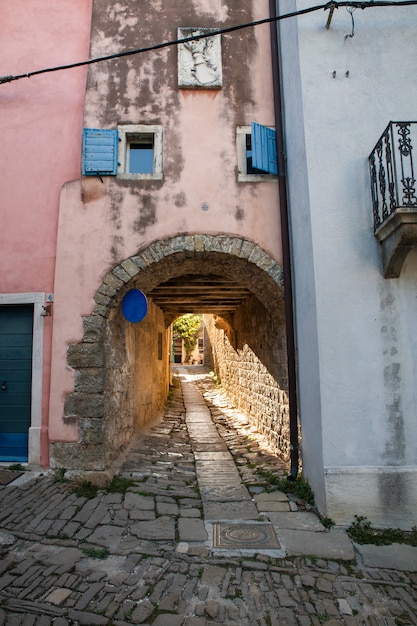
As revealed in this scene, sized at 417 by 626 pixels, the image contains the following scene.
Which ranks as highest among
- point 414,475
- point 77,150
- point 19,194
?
point 77,150

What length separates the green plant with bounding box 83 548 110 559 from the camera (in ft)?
11.5

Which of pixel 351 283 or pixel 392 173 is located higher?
pixel 392 173

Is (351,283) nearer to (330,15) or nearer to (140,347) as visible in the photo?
(330,15)

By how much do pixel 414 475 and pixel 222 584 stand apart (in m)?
2.26

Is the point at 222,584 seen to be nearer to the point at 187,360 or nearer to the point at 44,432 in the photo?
the point at 44,432

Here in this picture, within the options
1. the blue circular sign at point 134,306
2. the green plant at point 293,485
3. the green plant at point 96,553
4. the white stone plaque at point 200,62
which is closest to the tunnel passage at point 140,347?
the blue circular sign at point 134,306

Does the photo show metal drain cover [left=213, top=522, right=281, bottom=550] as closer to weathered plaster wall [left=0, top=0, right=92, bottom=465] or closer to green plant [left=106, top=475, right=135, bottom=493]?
green plant [left=106, top=475, right=135, bottom=493]

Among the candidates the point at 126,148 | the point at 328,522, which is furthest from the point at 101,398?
the point at 126,148

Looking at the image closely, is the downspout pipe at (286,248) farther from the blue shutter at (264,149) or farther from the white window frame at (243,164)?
the white window frame at (243,164)

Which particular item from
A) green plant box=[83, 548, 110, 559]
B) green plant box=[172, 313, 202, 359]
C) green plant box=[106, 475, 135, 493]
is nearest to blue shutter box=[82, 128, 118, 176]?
green plant box=[106, 475, 135, 493]

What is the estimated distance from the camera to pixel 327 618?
2.79 m

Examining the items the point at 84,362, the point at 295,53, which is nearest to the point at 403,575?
the point at 84,362

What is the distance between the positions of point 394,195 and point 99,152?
385cm

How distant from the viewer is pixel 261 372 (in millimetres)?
7633
